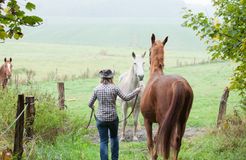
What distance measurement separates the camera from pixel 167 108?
21.4ft

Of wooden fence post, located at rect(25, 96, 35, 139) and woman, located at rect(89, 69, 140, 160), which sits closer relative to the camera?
wooden fence post, located at rect(25, 96, 35, 139)

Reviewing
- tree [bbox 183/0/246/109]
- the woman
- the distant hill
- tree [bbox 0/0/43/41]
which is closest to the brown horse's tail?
tree [bbox 183/0/246/109]

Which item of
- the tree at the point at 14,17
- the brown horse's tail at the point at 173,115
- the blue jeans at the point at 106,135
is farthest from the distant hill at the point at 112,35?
the tree at the point at 14,17

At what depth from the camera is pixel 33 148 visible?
6.62 meters

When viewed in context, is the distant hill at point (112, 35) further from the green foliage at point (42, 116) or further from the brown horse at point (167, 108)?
the brown horse at point (167, 108)

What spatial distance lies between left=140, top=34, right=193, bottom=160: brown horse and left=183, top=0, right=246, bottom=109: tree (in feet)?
2.90

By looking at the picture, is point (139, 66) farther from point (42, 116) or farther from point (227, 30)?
point (227, 30)

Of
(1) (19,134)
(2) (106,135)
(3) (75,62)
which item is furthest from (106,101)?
(3) (75,62)

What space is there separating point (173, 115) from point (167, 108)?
0.76ft

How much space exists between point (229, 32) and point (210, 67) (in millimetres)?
24465

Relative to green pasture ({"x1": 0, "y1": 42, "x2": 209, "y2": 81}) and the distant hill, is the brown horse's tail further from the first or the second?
the distant hill

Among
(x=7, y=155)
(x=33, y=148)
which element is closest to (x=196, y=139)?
(x=33, y=148)

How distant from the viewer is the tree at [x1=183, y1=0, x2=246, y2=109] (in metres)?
6.37

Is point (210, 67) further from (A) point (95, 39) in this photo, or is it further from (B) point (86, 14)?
(B) point (86, 14)
